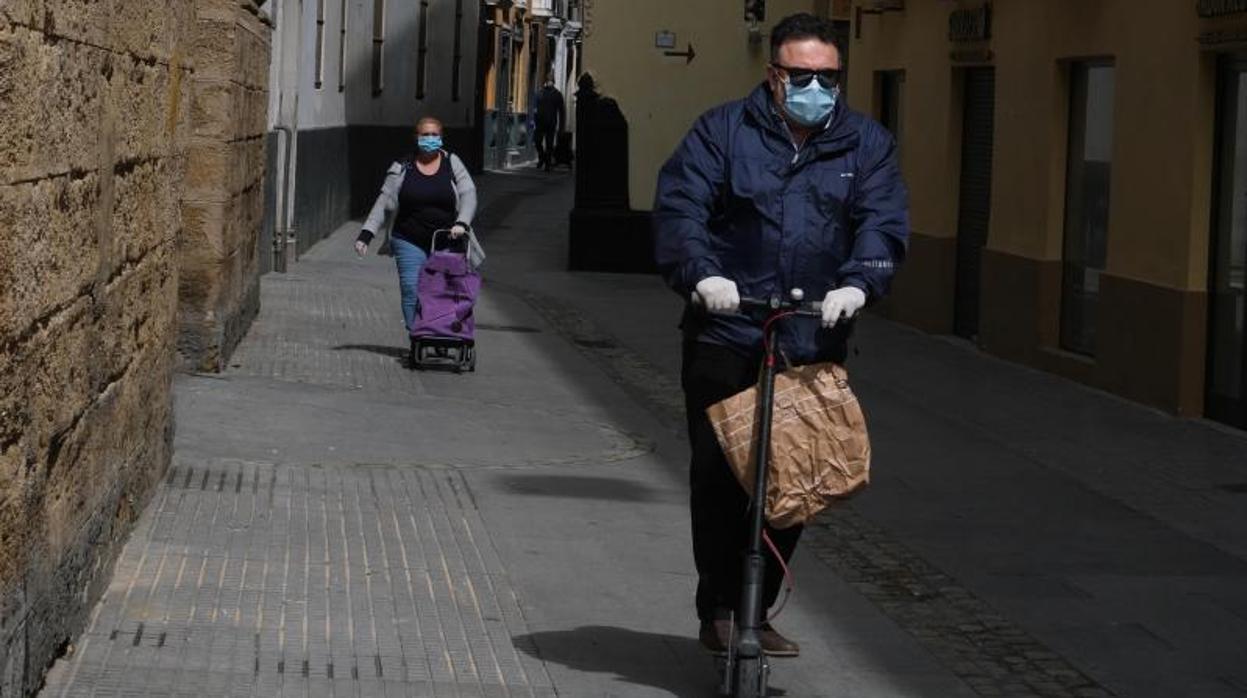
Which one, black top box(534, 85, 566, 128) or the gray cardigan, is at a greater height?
black top box(534, 85, 566, 128)

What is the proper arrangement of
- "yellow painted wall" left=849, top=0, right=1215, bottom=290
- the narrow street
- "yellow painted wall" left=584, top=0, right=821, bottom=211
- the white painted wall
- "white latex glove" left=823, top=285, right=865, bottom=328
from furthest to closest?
"yellow painted wall" left=584, top=0, right=821, bottom=211 < the white painted wall < "yellow painted wall" left=849, top=0, right=1215, bottom=290 < the narrow street < "white latex glove" left=823, top=285, right=865, bottom=328

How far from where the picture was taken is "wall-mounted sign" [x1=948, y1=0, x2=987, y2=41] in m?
19.7

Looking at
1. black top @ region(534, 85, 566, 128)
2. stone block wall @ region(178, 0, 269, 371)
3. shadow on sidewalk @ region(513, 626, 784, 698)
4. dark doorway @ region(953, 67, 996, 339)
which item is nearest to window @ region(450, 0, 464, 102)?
black top @ region(534, 85, 566, 128)

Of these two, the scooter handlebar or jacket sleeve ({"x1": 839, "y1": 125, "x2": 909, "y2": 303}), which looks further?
jacket sleeve ({"x1": 839, "y1": 125, "x2": 909, "y2": 303})

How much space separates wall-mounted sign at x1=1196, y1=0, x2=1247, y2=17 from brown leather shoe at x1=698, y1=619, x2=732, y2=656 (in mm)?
8172

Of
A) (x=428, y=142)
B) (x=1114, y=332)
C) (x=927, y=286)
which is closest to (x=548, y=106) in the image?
(x=927, y=286)

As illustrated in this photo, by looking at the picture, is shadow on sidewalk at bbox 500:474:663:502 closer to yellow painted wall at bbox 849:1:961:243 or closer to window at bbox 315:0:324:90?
yellow painted wall at bbox 849:1:961:243

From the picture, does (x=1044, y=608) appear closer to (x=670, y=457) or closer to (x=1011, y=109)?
(x=670, y=457)

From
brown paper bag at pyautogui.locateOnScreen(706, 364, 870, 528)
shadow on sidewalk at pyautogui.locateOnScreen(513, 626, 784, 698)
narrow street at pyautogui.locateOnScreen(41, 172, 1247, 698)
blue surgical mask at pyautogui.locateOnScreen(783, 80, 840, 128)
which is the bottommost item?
shadow on sidewalk at pyautogui.locateOnScreen(513, 626, 784, 698)

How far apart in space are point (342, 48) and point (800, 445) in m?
25.5

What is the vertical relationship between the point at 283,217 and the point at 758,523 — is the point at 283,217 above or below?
above

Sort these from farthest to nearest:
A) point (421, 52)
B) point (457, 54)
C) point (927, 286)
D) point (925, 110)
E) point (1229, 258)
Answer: point (457, 54) < point (421, 52) < point (925, 110) < point (927, 286) < point (1229, 258)

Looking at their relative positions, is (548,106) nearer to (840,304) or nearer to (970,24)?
(970,24)

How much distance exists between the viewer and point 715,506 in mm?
6988
